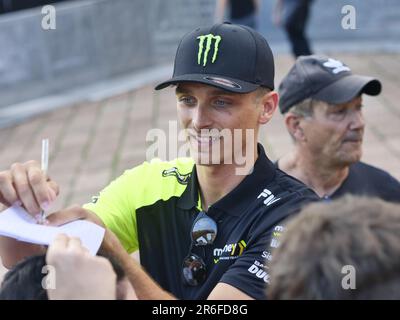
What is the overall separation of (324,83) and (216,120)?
1.39 m

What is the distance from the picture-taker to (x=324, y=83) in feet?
12.9

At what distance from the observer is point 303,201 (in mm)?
2500

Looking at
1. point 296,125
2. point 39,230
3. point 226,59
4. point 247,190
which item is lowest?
point 296,125

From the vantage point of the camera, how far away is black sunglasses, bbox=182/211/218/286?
2.58 metres

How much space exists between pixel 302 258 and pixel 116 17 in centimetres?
969

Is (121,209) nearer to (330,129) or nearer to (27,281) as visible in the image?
(27,281)

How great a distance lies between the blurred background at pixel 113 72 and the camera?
7.96m

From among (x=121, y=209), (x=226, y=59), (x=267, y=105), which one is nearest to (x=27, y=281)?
(x=121, y=209)

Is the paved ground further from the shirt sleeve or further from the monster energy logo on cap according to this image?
the monster energy logo on cap

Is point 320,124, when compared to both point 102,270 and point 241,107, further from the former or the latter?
point 102,270

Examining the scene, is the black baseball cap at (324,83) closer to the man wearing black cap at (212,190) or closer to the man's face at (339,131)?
the man's face at (339,131)

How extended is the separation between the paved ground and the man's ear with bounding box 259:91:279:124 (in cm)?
389

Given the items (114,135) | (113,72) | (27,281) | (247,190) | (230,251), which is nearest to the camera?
(27,281)
